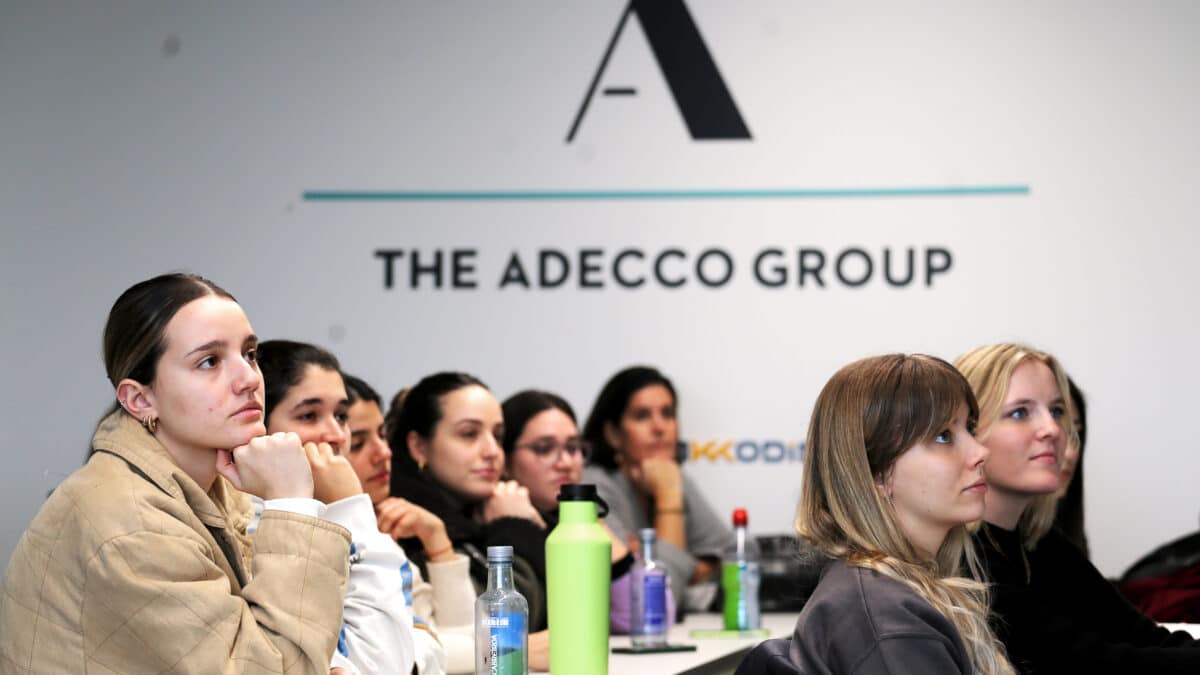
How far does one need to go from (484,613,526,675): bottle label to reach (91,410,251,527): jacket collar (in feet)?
1.41

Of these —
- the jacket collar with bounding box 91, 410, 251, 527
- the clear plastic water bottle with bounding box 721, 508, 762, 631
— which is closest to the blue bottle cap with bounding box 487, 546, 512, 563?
the jacket collar with bounding box 91, 410, 251, 527

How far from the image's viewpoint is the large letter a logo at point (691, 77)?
5645 millimetres

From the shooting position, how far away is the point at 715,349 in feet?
18.4

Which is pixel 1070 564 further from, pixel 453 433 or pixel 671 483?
pixel 671 483

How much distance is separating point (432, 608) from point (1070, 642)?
4.23 ft

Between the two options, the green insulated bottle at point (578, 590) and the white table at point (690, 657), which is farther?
the white table at point (690, 657)

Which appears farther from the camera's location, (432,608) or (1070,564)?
(432,608)

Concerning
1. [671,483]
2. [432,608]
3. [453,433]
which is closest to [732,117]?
[671,483]

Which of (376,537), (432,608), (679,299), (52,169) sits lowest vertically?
(432,608)

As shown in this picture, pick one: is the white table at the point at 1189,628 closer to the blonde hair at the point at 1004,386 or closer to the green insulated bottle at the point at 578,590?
the blonde hair at the point at 1004,386

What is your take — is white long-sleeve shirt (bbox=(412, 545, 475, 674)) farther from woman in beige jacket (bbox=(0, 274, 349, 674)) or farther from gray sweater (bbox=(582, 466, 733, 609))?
gray sweater (bbox=(582, 466, 733, 609))

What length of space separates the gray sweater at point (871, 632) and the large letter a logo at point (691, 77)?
11.9 feet

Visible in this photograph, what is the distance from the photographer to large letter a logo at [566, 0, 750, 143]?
5.64 m

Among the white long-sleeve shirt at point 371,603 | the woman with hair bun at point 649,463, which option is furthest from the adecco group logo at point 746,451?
the white long-sleeve shirt at point 371,603
